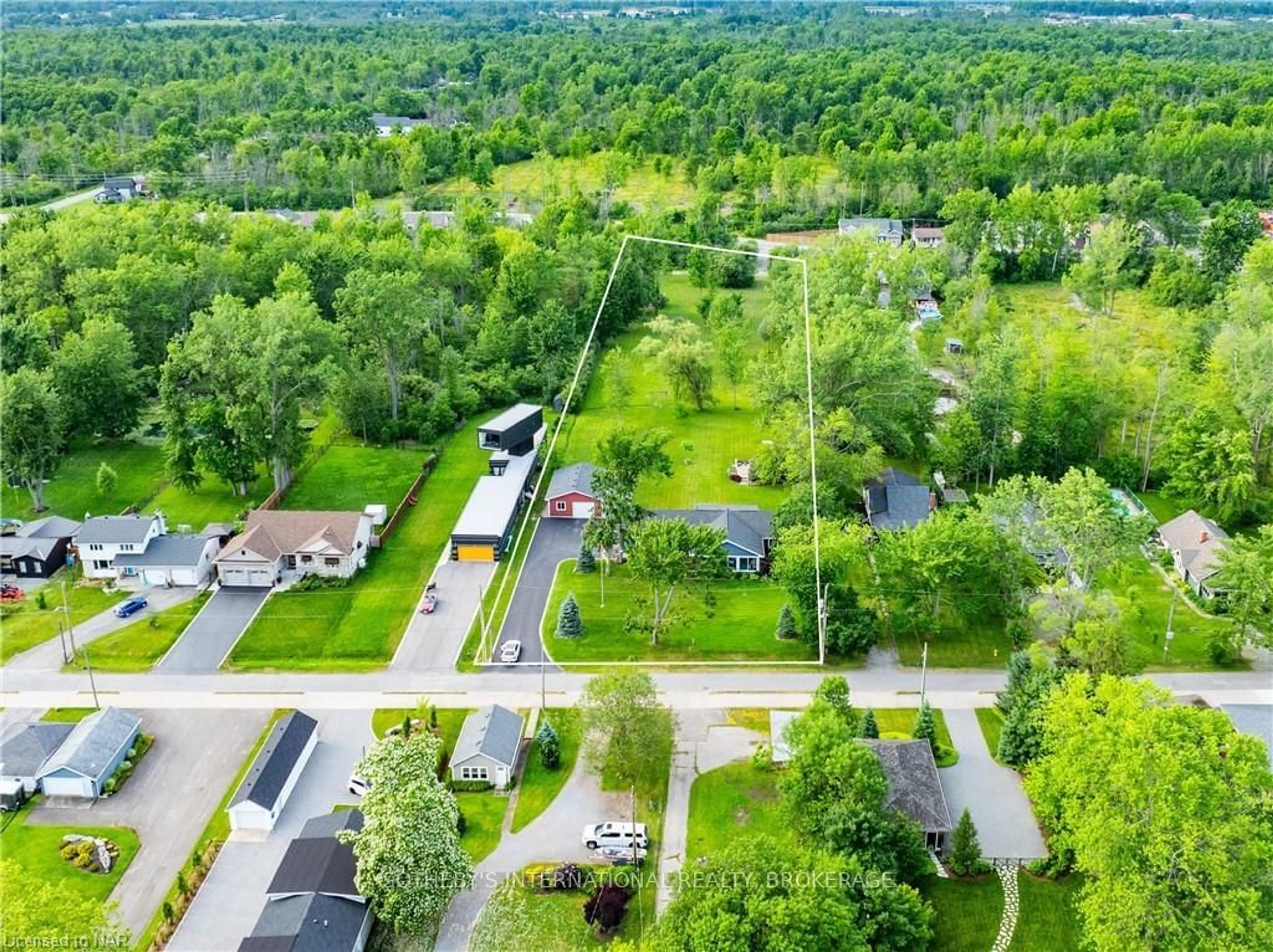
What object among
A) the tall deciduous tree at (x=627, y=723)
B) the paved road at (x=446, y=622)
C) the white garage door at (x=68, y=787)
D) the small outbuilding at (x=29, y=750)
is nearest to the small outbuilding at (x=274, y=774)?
the white garage door at (x=68, y=787)

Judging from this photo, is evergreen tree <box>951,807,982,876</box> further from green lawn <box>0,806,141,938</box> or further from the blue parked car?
the blue parked car

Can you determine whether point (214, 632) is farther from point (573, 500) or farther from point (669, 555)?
point (669, 555)

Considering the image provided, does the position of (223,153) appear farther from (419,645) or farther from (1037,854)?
(1037,854)

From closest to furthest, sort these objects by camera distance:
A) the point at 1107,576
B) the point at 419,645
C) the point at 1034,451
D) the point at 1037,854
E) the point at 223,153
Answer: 1. the point at 1037,854
2. the point at 419,645
3. the point at 1107,576
4. the point at 1034,451
5. the point at 223,153

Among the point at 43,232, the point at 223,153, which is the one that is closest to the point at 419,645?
the point at 43,232

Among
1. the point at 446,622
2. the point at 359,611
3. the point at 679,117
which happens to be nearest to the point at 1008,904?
the point at 446,622

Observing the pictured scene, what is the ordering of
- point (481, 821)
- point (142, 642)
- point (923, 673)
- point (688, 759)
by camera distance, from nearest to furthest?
point (481, 821)
point (688, 759)
point (923, 673)
point (142, 642)
